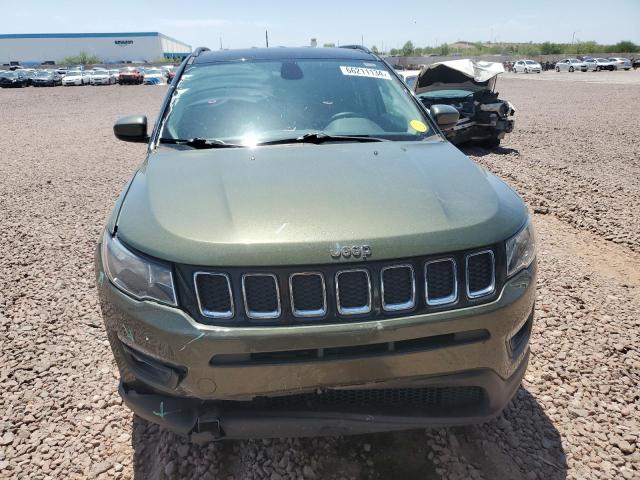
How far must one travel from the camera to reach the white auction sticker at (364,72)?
11.1 ft

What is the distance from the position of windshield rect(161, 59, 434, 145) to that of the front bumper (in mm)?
1294

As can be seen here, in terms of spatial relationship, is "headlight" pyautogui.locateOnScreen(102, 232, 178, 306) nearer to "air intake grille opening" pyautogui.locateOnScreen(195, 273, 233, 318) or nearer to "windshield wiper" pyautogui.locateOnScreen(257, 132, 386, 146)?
"air intake grille opening" pyautogui.locateOnScreen(195, 273, 233, 318)

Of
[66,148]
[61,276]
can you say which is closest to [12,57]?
[66,148]

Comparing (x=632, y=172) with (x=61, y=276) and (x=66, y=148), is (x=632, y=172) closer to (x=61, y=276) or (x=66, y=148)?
(x=61, y=276)

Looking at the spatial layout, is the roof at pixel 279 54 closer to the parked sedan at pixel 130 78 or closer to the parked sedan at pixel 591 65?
the parked sedan at pixel 130 78

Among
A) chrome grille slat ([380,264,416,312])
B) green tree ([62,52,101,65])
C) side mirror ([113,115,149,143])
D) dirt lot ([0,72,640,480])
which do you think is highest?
green tree ([62,52,101,65])

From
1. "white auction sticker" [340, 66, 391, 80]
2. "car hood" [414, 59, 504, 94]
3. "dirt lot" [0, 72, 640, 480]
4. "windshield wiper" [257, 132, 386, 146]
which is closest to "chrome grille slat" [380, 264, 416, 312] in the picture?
"dirt lot" [0, 72, 640, 480]

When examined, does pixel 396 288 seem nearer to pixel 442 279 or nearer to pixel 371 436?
pixel 442 279

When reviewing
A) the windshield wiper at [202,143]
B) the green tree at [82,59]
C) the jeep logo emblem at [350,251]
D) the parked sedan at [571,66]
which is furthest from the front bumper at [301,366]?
the green tree at [82,59]

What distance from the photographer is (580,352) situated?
2949 millimetres

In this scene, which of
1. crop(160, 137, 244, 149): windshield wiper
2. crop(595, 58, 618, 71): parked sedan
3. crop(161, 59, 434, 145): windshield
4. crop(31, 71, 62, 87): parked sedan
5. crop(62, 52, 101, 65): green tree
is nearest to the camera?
crop(160, 137, 244, 149): windshield wiper

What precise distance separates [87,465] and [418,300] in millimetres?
1693

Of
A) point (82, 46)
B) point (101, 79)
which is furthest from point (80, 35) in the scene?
point (101, 79)

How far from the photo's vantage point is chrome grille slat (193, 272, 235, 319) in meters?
1.67
